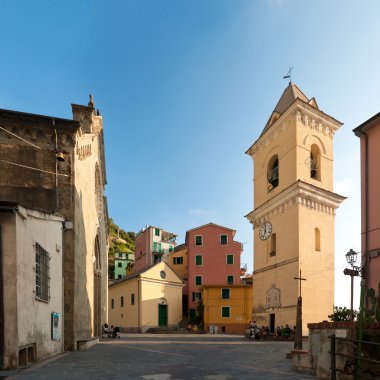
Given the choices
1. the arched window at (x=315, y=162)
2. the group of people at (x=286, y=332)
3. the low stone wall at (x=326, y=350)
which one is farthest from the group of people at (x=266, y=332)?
the low stone wall at (x=326, y=350)

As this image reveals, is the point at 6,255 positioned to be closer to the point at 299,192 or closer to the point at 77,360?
the point at 77,360

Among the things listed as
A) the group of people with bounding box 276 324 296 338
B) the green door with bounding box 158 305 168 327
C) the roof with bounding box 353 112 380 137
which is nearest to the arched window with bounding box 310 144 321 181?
the group of people with bounding box 276 324 296 338

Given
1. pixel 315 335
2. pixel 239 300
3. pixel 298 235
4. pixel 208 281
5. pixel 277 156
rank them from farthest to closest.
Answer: pixel 208 281 → pixel 239 300 → pixel 277 156 → pixel 298 235 → pixel 315 335


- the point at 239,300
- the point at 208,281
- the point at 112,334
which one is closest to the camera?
the point at 112,334

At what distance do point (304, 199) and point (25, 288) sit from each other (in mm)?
22095

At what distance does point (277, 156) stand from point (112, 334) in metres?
19.4

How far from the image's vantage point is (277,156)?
32625 mm

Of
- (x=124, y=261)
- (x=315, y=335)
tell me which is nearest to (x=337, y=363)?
(x=315, y=335)

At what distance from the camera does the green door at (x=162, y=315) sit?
4494 cm

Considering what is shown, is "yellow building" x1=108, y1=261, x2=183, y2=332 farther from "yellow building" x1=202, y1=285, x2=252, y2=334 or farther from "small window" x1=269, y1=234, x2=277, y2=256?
"small window" x1=269, y1=234, x2=277, y2=256

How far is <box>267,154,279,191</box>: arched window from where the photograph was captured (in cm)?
3227

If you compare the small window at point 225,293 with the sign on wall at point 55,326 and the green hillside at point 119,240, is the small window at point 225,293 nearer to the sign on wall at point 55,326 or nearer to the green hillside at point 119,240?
the sign on wall at point 55,326

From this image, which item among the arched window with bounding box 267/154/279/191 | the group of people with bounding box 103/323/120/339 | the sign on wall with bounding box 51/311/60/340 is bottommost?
the group of people with bounding box 103/323/120/339

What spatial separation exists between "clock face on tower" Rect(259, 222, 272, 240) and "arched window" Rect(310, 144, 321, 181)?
5265 millimetres
